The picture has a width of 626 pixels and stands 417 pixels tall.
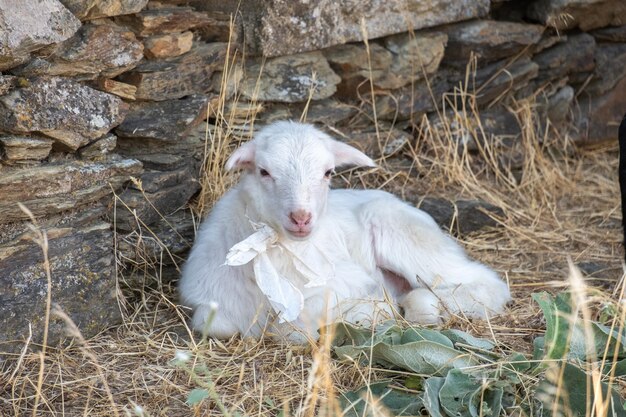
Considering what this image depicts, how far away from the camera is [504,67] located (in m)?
6.53

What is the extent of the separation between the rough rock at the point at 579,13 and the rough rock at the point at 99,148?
343 cm

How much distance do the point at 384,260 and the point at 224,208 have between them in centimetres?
90

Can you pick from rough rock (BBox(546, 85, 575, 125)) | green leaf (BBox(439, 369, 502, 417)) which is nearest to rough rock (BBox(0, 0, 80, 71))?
green leaf (BBox(439, 369, 502, 417))

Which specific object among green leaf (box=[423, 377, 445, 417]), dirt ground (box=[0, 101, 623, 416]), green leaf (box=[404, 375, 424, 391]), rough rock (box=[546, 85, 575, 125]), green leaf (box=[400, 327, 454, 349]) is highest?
rough rock (box=[546, 85, 575, 125])

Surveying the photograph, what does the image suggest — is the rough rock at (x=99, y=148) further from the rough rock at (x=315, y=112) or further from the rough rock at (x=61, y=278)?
the rough rock at (x=315, y=112)

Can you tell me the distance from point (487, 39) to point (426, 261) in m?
2.15

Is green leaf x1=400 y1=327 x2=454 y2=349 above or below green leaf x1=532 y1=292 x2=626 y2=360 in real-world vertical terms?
below

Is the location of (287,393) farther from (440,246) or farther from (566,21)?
(566,21)

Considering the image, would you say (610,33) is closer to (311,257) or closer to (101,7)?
(311,257)

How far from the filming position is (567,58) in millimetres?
6832

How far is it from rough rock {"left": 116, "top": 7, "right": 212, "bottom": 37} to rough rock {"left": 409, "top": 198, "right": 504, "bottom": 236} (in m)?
1.91

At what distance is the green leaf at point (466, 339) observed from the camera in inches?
157

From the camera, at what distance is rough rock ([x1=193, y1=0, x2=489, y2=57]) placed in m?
5.29

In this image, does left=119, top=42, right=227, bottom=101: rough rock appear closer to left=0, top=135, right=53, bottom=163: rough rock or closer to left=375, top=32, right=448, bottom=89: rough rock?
left=0, top=135, right=53, bottom=163: rough rock
